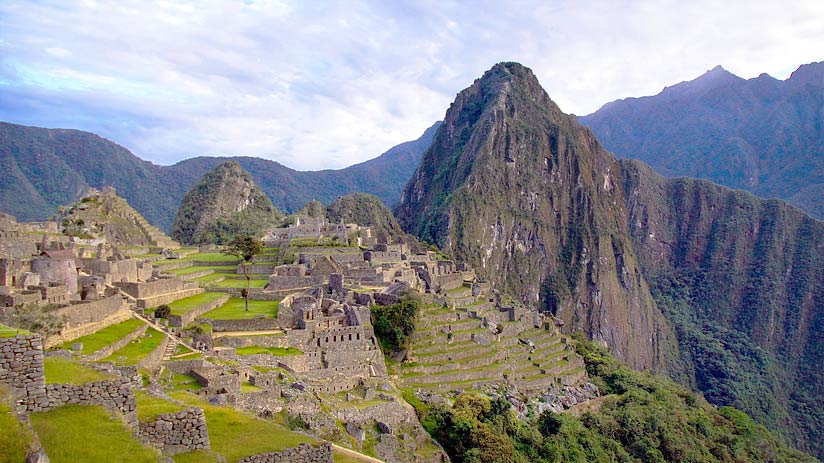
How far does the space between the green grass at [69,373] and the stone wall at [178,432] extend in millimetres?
1030

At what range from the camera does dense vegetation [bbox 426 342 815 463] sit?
29.3m

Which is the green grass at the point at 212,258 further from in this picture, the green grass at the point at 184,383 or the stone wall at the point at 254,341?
the green grass at the point at 184,383

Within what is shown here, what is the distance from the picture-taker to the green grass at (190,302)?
28.1m

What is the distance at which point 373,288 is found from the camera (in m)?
39.9

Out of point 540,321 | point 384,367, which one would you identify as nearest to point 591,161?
point 540,321

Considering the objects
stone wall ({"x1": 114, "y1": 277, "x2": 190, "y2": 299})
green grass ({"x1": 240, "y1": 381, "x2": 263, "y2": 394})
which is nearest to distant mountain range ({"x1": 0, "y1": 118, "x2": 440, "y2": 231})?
stone wall ({"x1": 114, "y1": 277, "x2": 190, "y2": 299})

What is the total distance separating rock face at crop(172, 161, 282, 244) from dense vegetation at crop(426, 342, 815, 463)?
5093cm

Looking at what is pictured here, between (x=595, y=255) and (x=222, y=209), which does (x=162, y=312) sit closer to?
(x=222, y=209)

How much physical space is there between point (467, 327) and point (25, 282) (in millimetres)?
28485

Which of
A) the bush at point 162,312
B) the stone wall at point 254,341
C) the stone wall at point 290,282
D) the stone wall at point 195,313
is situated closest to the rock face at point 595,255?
the stone wall at point 290,282

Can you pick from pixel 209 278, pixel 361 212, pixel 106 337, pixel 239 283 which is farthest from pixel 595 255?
pixel 106 337

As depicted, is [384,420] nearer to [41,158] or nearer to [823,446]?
[41,158]

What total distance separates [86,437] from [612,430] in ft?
130

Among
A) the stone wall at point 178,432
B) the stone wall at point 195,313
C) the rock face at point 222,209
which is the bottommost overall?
the stone wall at point 195,313
